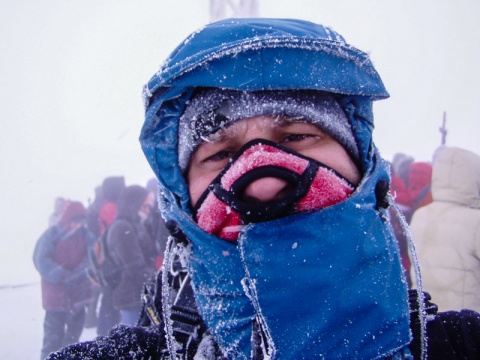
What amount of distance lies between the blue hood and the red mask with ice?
39mm

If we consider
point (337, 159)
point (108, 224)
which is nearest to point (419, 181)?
point (337, 159)

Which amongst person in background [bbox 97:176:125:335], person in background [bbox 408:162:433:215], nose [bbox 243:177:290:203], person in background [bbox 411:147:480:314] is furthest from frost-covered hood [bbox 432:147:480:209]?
person in background [bbox 97:176:125:335]

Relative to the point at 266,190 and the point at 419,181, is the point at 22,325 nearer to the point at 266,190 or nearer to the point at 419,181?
the point at 419,181

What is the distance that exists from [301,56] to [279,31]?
100mm

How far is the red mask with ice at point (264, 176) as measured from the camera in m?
0.88

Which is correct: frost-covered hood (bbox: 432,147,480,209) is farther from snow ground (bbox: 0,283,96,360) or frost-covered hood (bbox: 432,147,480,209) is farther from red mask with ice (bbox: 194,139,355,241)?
snow ground (bbox: 0,283,96,360)

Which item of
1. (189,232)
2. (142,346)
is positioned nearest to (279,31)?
(189,232)

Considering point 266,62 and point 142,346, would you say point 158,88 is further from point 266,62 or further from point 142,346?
point 142,346

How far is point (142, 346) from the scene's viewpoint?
1075 millimetres

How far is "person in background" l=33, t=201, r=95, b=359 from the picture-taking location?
13.9 ft

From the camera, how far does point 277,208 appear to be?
87 centimetres

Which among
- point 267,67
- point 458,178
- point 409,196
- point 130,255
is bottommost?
point 130,255

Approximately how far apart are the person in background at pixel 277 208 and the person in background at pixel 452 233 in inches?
59.9

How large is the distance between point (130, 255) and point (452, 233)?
312cm
